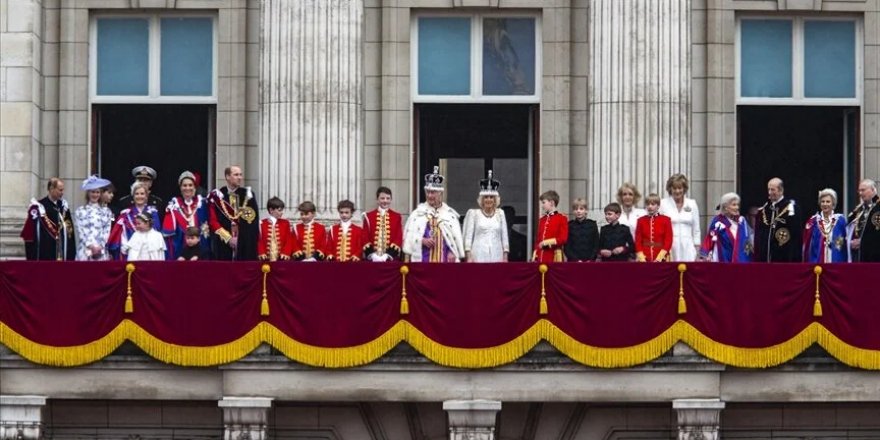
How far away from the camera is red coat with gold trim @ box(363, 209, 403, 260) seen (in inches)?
1847

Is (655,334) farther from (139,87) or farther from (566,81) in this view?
(139,87)

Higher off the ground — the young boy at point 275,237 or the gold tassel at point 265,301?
the young boy at point 275,237

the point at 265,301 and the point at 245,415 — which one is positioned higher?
the point at 265,301

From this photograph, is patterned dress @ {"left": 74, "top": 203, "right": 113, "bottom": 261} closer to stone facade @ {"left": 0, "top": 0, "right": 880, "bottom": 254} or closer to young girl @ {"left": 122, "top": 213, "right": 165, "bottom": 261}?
young girl @ {"left": 122, "top": 213, "right": 165, "bottom": 261}

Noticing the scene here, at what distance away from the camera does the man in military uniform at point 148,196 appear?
47.6 meters

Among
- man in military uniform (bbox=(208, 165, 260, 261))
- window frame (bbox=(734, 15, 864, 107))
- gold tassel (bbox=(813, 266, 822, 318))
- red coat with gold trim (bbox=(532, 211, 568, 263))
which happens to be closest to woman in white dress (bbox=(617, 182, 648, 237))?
red coat with gold trim (bbox=(532, 211, 568, 263))

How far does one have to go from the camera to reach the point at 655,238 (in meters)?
46.0

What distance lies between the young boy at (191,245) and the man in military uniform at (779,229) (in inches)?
372

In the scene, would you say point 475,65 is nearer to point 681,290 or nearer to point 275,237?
point 275,237

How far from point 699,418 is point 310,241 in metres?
7.34

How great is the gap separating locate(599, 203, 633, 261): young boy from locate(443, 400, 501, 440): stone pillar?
325 centimetres

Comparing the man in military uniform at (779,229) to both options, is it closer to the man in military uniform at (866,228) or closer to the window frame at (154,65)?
the man in military uniform at (866,228)

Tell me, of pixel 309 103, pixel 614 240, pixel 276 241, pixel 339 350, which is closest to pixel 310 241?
pixel 276 241

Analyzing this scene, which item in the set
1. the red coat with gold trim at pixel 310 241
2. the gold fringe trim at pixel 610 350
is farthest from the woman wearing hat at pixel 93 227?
the gold fringe trim at pixel 610 350
